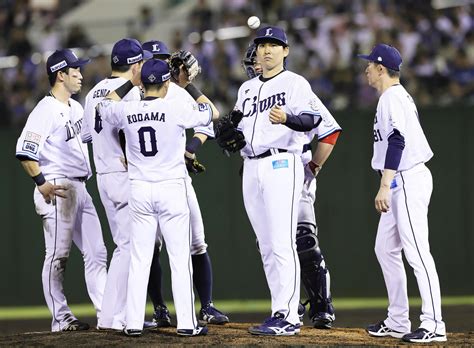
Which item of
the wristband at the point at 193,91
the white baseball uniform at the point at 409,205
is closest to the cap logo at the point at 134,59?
the wristband at the point at 193,91

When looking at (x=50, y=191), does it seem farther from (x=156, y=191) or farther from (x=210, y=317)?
A: (x=210, y=317)

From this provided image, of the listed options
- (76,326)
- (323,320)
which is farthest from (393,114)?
(76,326)

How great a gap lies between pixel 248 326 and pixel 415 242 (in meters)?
Result: 1.96

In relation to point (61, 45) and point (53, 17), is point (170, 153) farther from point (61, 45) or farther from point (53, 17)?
point (53, 17)

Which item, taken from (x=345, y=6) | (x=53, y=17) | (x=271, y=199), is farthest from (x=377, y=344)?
(x=53, y=17)

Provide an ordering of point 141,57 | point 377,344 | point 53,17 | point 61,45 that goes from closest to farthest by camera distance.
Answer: point 377,344
point 141,57
point 61,45
point 53,17

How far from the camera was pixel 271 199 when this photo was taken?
8672 mm

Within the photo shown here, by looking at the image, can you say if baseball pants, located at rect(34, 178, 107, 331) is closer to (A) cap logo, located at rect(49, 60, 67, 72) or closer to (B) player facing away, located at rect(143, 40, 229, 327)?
(B) player facing away, located at rect(143, 40, 229, 327)

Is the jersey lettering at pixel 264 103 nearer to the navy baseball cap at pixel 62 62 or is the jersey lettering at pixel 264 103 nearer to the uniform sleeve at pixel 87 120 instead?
the uniform sleeve at pixel 87 120

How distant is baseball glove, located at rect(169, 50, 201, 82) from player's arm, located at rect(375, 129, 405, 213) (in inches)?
81.5

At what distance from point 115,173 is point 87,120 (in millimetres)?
543

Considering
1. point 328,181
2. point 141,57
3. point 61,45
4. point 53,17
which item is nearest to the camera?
point 141,57

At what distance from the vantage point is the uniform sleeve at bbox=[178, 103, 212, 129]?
27.8 feet

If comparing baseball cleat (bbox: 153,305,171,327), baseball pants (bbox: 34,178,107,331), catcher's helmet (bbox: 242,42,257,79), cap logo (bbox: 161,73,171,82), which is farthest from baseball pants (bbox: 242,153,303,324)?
baseball pants (bbox: 34,178,107,331)
